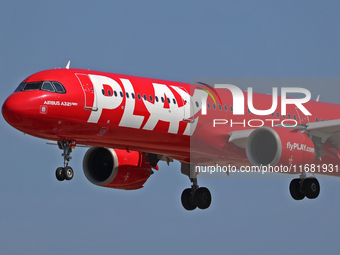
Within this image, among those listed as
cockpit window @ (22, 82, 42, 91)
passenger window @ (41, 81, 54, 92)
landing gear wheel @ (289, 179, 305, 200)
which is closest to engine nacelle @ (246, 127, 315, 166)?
landing gear wheel @ (289, 179, 305, 200)

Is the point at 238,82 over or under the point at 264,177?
over

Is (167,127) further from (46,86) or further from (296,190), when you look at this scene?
(296,190)

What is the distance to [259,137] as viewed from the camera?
2934cm

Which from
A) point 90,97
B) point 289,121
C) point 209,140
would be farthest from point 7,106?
point 289,121

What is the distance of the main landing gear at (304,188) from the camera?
1337 inches

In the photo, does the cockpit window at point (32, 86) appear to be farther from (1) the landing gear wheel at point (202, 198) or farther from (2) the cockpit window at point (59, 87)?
(1) the landing gear wheel at point (202, 198)

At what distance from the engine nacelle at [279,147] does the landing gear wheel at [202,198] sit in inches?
237

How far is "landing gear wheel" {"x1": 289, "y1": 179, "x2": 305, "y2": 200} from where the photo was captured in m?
34.4

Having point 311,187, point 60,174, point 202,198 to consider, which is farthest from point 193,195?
point 60,174

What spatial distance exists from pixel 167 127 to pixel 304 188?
928cm

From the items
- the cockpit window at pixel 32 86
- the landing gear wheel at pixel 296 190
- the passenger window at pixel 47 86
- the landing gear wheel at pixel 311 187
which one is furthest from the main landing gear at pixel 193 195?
the cockpit window at pixel 32 86

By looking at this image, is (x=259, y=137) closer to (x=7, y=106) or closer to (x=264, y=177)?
(x=264, y=177)

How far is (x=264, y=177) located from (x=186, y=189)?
4.02 m

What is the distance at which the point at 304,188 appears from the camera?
34.1 meters
